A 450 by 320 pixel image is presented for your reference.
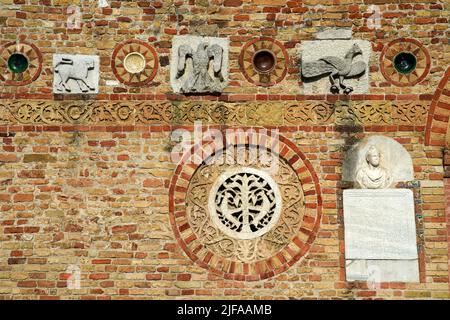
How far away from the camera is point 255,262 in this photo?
9125 millimetres

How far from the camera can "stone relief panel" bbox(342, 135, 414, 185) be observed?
923cm

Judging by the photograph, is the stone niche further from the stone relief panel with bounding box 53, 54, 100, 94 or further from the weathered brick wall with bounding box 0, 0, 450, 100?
the stone relief panel with bounding box 53, 54, 100, 94

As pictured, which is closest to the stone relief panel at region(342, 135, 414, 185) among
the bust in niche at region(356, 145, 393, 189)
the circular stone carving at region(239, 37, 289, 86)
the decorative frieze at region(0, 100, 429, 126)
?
the bust in niche at region(356, 145, 393, 189)

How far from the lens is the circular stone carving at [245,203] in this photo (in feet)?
30.2

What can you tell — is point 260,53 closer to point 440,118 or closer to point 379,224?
point 440,118

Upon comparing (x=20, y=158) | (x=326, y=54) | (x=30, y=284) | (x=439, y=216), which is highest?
(x=326, y=54)

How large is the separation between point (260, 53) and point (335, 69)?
0.90 meters

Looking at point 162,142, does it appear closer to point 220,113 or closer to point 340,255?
point 220,113

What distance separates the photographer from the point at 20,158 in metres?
9.32

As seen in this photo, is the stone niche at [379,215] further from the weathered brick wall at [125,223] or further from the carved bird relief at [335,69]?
the carved bird relief at [335,69]

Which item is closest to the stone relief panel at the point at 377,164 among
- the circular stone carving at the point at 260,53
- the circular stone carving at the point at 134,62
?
the circular stone carving at the point at 260,53

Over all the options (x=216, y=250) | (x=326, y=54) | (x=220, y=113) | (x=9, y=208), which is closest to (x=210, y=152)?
(x=220, y=113)

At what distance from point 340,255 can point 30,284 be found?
3.48 m

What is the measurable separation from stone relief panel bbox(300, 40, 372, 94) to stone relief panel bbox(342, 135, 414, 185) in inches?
26.5
